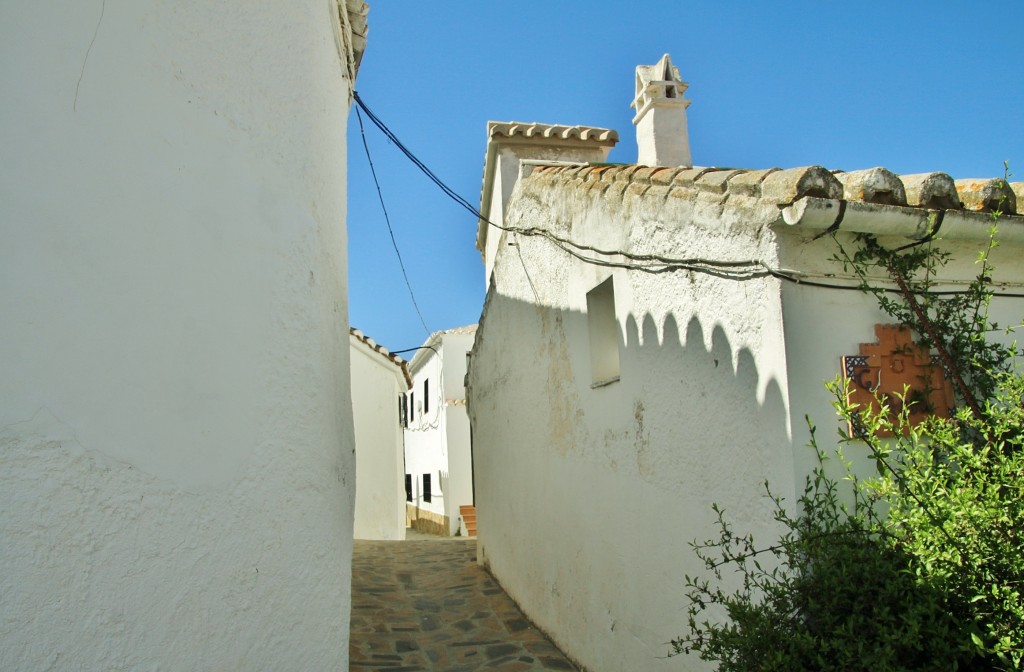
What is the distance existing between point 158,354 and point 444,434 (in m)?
21.1

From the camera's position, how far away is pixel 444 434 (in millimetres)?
23734

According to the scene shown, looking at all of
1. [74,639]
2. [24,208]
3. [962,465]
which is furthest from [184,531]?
[962,465]

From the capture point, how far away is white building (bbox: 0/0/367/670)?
257cm

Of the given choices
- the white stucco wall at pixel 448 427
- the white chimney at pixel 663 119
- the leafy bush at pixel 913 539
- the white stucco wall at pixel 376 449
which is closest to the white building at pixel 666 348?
the leafy bush at pixel 913 539

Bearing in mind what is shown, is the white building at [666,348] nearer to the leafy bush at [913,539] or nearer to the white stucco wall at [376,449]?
the leafy bush at [913,539]

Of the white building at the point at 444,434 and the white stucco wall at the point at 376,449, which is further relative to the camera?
the white building at the point at 444,434

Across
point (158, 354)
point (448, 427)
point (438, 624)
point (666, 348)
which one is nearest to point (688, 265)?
point (666, 348)

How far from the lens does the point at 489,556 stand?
10008mm

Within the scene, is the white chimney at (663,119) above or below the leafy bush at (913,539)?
above

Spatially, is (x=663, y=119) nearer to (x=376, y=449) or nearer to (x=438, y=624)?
(x=438, y=624)

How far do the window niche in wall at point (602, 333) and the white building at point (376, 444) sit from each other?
13.5 meters

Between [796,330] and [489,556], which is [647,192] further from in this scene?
[489,556]

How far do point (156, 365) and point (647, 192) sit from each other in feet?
9.70

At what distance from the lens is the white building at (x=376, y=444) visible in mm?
18672
